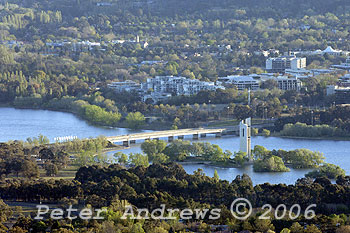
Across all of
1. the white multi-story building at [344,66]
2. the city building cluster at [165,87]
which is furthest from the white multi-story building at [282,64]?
the city building cluster at [165,87]

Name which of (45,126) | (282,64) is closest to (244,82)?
(282,64)

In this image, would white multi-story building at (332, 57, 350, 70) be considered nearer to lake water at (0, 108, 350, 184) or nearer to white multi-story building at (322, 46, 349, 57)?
white multi-story building at (322, 46, 349, 57)

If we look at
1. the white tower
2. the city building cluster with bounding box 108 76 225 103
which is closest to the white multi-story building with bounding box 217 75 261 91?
the city building cluster with bounding box 108 76 225 103

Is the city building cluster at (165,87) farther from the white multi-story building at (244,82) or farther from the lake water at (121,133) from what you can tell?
the lake water at (121,133)

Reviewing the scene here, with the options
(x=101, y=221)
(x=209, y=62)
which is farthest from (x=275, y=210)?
(x=209, y=62)

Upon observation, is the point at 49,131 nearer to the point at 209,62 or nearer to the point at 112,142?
the point at 112,142

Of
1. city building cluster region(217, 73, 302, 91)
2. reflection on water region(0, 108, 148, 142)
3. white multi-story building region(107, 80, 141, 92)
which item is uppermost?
city building cluster region(217, 73, 302, 91)

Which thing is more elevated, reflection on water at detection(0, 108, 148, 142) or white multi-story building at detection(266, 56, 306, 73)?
white multi-story building at detection(266, 56, 306, 73)
